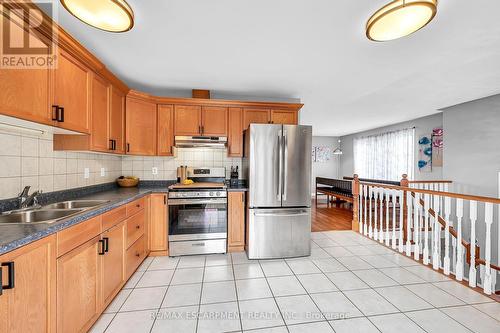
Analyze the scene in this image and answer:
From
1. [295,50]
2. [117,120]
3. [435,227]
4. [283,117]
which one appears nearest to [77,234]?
Answer: [117,120]

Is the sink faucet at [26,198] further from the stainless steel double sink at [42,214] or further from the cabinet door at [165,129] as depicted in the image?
the cabinet door at [165,129]

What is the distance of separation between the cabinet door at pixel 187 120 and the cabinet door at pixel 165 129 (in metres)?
0.07

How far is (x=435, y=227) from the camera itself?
104 inches

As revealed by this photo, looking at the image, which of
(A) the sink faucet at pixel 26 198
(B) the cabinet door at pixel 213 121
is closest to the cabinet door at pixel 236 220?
(B) the cabinet door at pixel 213 121

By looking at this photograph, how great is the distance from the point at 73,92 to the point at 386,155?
771cm

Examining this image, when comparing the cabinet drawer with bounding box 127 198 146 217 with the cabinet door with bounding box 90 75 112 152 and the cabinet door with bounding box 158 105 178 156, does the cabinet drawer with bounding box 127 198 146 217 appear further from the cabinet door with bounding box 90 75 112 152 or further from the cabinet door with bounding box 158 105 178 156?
the cabinet door with bounding box 158 105 178 156

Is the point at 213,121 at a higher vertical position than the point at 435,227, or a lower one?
higher

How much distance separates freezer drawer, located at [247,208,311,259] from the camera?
2.88 meters

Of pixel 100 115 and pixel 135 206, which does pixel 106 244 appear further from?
pixel 100 115

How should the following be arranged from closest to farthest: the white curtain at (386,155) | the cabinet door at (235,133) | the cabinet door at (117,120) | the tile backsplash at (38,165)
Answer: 1. the tile backsplash at (38,165)
2. the cabinet door at (117,120)
3. the cabinet door at (235,133)
4. the white curtain at (386,155)

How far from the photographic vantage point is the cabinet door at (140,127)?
2988 mm

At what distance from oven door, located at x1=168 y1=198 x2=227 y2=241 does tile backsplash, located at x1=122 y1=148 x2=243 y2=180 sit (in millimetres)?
764

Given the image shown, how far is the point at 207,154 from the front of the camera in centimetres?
357

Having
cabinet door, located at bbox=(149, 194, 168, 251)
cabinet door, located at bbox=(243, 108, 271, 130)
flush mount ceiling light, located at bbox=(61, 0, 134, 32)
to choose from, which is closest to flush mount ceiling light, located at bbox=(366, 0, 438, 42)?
flush mount ceiling light, located at bbox=(61, 0, 134, 32)
